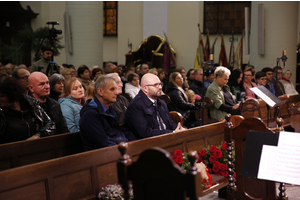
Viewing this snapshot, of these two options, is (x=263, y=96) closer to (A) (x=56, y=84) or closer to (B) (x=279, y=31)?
(A) (x=56, y=84)

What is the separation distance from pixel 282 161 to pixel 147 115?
6.93 ft

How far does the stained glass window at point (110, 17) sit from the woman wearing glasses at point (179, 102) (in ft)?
32.4

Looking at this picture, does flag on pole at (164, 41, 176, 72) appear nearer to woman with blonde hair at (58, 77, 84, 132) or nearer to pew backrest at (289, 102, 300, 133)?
pew backrest at (289, 102, 300, 133)

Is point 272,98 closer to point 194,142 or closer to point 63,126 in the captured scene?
point 194,142

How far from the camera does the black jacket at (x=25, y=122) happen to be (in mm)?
3439

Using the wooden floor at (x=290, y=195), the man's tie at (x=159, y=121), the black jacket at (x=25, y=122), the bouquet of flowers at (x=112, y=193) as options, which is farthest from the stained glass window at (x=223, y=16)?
the bouquet of flowers at (x=112, y=193)

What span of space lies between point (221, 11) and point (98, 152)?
12742mm

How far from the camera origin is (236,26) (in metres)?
14.5

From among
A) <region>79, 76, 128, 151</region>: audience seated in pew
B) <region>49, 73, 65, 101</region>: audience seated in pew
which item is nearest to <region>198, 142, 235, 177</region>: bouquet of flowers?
<region>79, 76, 128, 151</region>: audience seated in pew

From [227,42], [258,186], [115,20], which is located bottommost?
[258,186]

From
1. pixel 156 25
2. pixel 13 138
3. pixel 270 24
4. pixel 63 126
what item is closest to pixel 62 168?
pixel 13 138

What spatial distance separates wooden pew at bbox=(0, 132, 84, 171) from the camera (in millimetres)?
3074

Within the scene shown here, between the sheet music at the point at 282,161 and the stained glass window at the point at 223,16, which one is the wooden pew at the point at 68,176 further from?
the stained glass window at the point at 223,16

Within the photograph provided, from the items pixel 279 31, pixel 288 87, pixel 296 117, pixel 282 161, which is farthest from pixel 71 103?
pixel 279 31
